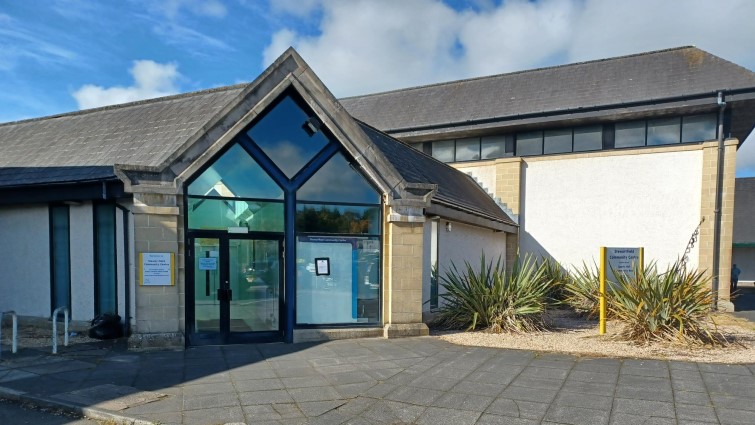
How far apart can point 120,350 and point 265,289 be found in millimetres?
2671

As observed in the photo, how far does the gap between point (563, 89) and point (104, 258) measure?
58.1 feet

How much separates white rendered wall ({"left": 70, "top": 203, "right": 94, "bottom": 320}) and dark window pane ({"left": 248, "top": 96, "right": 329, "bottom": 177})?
4.51 m

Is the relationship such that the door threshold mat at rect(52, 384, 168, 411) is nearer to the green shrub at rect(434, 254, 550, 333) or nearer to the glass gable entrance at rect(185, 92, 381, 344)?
the glass gable entrance at rect(185, 92, 381, 344)

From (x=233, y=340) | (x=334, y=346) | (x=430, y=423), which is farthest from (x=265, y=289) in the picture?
(x=430, y=423)

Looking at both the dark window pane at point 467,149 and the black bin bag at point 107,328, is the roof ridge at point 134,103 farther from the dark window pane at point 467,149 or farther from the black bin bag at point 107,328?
the dark window pane at point 467,149

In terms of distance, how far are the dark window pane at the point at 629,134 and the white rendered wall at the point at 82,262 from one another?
675 inches

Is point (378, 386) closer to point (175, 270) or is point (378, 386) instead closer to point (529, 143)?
point (175, 270)

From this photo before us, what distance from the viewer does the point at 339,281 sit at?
9336 mm

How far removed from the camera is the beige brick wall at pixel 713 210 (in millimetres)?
15508

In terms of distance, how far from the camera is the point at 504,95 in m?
20.8

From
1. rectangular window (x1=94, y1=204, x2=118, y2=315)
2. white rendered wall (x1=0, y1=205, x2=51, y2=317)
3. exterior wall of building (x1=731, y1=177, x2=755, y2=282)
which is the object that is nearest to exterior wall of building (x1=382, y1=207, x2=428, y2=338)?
rectangular window (x1=94, y1=204, x2=118, y2=315)

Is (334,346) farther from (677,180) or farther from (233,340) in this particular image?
(677,180)

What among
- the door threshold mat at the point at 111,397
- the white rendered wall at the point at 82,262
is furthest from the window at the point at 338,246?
the white rendered wall at the point at 82,262

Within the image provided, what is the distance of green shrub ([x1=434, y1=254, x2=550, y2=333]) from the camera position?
32.1ft
